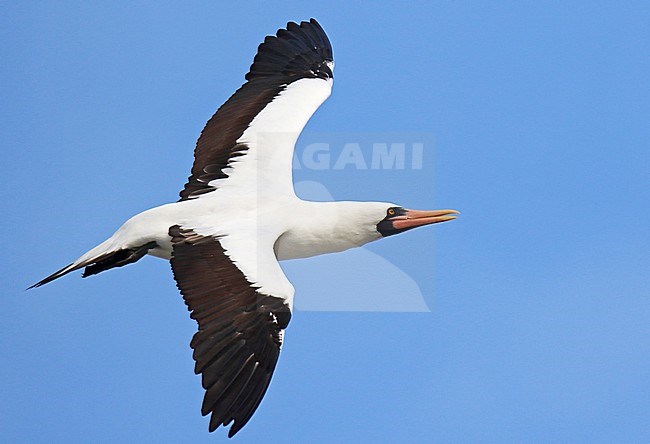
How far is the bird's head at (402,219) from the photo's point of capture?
15070 millimetres

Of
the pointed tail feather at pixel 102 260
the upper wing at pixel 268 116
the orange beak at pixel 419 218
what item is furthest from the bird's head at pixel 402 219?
the pointed tail feather at pixel 102 260

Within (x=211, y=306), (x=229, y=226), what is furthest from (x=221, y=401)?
(x=229, y=226)

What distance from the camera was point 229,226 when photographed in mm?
14180

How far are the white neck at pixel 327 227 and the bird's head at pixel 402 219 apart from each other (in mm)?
64

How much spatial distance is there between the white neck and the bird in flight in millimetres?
13

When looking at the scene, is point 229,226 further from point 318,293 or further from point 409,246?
point 409,246

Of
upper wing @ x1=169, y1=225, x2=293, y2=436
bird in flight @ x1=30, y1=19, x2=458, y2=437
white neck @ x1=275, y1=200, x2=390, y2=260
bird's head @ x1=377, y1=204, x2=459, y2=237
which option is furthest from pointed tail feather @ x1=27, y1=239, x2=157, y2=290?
bird's head @ x1=377, y1=204, x2=459, y2=237

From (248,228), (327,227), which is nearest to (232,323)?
(248,228)

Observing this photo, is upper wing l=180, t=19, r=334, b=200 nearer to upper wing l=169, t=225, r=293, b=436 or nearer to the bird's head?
the bird's head

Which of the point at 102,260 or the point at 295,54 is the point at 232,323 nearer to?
the point at 102,260

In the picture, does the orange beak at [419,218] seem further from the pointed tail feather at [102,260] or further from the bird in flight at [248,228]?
the pointed tail feather at [102,260]

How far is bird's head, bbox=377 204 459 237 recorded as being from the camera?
49.4 feet

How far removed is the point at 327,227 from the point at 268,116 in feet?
6.99

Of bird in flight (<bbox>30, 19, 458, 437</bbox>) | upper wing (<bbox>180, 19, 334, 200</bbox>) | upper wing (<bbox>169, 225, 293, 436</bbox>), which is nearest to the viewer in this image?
upper wing (<bbox>169, 225, 293, 436</bbox>)
